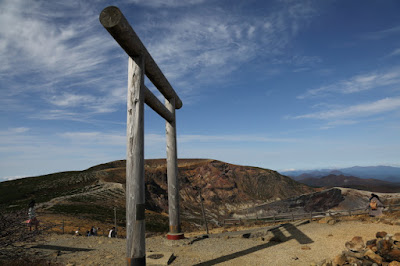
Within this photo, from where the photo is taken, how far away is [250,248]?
29.0 ft

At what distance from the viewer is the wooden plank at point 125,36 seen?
5.30 metres

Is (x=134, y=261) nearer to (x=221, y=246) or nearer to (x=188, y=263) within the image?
(x=188, y=263)

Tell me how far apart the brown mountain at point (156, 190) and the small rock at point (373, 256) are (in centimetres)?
2504

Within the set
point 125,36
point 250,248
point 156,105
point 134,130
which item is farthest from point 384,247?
point 125,36

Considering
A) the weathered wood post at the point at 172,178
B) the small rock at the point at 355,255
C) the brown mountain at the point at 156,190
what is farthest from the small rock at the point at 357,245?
the brown mountain at the point at 156,190

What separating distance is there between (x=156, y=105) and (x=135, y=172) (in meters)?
3.26

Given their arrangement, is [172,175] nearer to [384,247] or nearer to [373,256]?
[373,256]

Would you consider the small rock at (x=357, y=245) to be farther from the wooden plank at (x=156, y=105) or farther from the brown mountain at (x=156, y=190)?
the brown mountain at (x=156, y=190)

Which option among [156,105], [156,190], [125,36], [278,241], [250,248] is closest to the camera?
[125,36]

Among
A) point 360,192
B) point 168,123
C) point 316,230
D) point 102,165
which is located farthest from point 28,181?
point 360,192

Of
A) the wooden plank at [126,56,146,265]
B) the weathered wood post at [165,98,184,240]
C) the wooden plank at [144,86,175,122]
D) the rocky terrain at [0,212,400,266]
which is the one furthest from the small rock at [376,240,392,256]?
the wooden plank at [144,86,175,122]

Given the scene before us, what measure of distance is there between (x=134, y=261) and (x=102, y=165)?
2890 inches

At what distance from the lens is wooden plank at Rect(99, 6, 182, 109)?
209 inches

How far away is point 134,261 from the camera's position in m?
5.41
